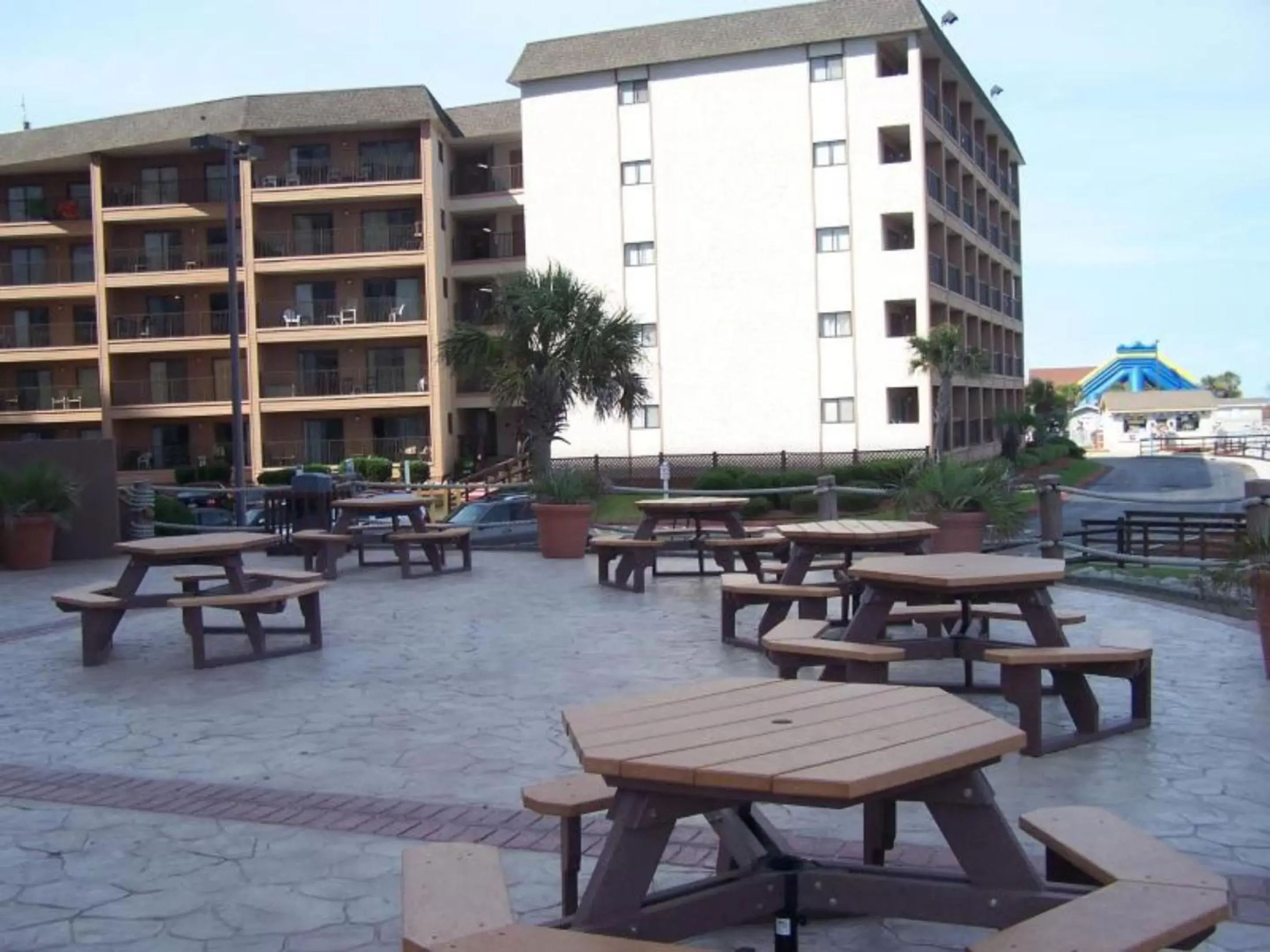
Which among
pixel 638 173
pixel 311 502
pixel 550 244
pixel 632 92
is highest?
pixel 632 92

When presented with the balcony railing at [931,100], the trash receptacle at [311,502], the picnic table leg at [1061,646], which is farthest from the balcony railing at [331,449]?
the picnic table leg at [1061,646]

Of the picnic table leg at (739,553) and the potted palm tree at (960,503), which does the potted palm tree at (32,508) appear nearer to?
the picnic table leg at (739,553)

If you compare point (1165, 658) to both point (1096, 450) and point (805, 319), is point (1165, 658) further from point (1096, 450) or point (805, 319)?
point (1096, 450)

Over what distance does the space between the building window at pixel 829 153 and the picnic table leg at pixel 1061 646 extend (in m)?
34.9

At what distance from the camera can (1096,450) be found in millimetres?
85438

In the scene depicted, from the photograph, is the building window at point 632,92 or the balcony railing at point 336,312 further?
the balcony railing at point 336,312

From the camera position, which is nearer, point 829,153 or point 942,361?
point 942,361

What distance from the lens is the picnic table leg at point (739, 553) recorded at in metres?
12.2

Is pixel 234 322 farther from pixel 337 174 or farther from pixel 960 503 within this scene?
pixel 337 174

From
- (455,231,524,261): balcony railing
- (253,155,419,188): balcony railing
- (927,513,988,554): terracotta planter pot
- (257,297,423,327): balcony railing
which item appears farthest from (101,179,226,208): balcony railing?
(927,513,988,554): terracotta planter pot

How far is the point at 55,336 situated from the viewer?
5194 centimetres

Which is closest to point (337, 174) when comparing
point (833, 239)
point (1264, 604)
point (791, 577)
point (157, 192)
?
point (157, 192)

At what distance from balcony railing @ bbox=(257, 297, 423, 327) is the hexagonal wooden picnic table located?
45.0m

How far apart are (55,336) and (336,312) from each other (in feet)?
41.4
